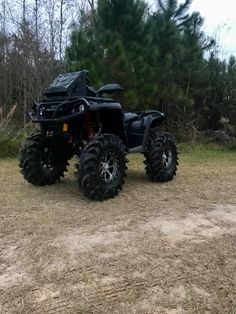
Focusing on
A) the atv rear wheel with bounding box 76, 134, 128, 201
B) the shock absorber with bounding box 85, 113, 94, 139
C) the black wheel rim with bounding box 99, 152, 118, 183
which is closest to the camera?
the atv rear wheel with bounding box 76, 134, 128, 201

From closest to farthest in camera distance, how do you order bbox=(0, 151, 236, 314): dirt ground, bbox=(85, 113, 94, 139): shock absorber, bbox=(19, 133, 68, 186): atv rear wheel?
bbox=(0, 151, 236, 314): dirt ground, bbox=(85, 113, 94, 139): shock absorber, bbox=(19, 133, 68, 186): atv rear wheel

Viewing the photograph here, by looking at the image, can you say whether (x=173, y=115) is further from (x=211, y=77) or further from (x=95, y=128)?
(x=95, y=128)

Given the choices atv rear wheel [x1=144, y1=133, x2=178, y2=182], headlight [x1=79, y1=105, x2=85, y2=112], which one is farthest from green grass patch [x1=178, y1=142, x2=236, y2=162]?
headlight [x1=79, y1=105, x2=85, y2=112]

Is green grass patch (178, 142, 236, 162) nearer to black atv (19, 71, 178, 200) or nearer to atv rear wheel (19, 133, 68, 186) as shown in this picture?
black atv (19, 71, 178, 200)

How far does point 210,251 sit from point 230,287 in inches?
23.7

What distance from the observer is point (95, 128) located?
5340 millimetres

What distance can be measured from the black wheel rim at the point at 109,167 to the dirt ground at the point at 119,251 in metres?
0.28

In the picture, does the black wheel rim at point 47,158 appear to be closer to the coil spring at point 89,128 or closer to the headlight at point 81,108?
the coil spring at point 89,128

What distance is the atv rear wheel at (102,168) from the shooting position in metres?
4.73

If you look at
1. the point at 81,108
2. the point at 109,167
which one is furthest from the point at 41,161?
the point at 81,108

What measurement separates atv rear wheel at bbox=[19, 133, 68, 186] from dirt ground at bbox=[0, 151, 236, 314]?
0.62 feet

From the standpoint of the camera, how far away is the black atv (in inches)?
191

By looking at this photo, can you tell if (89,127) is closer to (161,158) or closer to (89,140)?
(89,140)

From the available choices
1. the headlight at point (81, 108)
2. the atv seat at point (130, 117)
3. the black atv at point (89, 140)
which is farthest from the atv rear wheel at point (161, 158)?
the headlight at point (81, 108)
